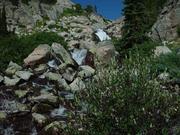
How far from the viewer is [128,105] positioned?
13.3 m

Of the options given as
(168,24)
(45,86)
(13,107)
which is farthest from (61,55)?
(13,107)

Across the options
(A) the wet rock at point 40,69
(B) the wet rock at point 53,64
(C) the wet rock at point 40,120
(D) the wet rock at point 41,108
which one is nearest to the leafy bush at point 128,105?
(C) the wet rock at point 40,120

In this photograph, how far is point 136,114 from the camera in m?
13.0

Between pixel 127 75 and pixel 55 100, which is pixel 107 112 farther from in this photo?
pixel 55 100

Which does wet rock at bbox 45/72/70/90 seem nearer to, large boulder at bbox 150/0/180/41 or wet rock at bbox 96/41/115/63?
wet rock at bbox 96/41/115/63

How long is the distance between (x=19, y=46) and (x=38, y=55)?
514 centimetres

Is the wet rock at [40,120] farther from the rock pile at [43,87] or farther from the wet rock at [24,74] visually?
the wet rock at [24,74]

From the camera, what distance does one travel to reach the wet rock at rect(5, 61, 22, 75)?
37781mm

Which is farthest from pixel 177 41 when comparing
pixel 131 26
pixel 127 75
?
pixel 127 75

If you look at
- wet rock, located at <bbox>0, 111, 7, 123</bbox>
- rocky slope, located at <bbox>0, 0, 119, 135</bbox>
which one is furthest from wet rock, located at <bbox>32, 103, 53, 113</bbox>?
wet rock, located at <bbox>0, 111, 7, 123</bbox>

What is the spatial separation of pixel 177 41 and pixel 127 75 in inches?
1207

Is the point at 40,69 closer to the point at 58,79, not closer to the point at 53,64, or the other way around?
the point at 53,64

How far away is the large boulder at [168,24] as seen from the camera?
1859 inches

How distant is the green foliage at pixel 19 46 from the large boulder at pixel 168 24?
9.24 metres
